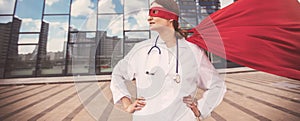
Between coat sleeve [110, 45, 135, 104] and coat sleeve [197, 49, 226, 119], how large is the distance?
5.8 inches

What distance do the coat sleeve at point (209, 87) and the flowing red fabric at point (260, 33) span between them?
0.08 meters

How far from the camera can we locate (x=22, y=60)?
396cm

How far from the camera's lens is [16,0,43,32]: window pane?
398 cm

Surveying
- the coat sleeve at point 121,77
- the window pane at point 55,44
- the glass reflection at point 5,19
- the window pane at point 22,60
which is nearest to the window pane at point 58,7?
the window pane at point 55,44

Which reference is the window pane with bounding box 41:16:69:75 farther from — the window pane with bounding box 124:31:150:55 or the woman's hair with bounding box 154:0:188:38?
the woman's hair with bounding box 154:0:188:38

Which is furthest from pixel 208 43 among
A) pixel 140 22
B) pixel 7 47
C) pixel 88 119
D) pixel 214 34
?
pixel 7 47

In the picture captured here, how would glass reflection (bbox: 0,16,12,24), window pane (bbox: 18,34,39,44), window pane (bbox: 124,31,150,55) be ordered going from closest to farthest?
1. window pane (bbox: 124,31,150,55)
2. glass reflection (bbox: 0,16,12,24)
3. window pane (bbox: 18,34,39,44)

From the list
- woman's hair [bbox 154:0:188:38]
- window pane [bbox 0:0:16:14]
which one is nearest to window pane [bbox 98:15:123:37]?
woman's hair [bbox 154:0:188:38]

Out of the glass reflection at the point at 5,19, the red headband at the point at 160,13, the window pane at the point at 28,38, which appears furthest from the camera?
the window pane at the point at 28,38

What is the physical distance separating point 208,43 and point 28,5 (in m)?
4.92

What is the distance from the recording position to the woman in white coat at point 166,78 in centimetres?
35

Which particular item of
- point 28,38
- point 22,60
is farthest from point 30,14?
point 22,60

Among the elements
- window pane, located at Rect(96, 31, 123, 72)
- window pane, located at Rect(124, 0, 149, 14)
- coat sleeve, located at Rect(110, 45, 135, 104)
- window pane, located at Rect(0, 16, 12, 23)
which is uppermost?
window pane, located at Rect(0, 16, 12, 23)

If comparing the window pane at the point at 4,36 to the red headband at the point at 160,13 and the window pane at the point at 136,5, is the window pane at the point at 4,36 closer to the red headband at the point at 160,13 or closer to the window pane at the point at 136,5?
the window pane at the point at 136,5
